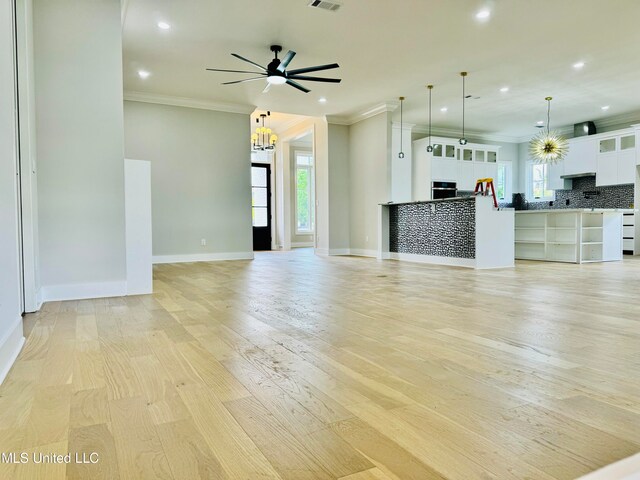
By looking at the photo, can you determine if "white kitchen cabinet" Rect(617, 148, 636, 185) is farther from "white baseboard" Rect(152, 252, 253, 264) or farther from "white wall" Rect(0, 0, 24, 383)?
"white wall" Rect(0, 0, 24, 383)

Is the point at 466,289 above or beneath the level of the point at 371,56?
beneath

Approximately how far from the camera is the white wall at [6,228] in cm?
171

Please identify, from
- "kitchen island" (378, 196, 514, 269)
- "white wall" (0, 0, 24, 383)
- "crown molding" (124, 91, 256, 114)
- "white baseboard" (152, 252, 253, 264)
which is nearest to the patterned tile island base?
"kitchen island" (378, 196, 514, 269)

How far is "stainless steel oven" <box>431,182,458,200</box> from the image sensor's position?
372 inches

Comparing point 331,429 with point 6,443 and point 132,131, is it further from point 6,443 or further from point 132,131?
point 132,131

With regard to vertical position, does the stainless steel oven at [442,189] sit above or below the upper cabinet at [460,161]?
Answer: below

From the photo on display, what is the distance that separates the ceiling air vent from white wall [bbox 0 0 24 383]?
2994 millimetres

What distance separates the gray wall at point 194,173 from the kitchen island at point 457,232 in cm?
309

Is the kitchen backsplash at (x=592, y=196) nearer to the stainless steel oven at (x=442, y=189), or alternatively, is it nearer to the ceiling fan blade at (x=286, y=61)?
the stainless steel oven at (x=442, y=189)

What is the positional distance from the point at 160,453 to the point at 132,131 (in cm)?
712

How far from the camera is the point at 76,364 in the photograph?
1.82m

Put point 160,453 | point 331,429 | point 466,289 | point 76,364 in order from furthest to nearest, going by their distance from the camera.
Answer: point 466,289, point 76,364, point 331,429, point 160,453

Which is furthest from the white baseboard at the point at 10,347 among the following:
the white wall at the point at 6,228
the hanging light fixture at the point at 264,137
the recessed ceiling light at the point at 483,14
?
the hanging light fixture at the point at 264,137

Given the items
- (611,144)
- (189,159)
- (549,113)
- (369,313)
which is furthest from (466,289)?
(611,144)
